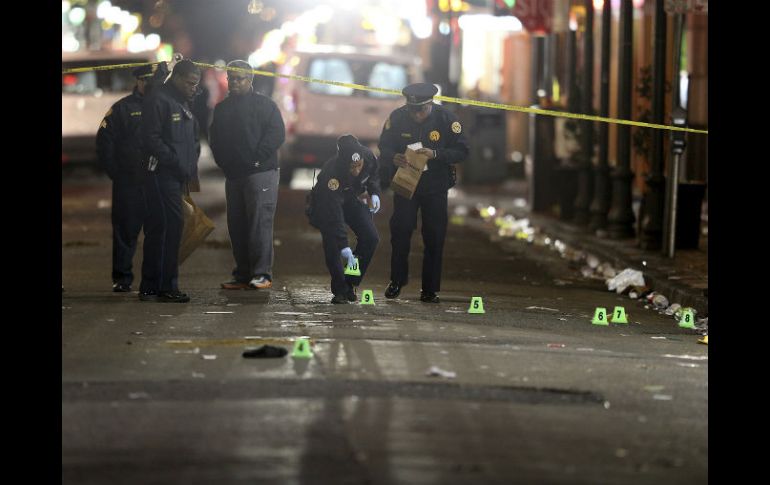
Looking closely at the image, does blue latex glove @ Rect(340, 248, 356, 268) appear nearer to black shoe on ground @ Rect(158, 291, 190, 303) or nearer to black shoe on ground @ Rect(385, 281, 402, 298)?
black shoe on ground @ Rect(385, 281, 402, 298)

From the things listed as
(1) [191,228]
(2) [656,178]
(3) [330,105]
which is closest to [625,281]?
(2) [656,178]

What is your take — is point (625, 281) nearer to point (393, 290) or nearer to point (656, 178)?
point (393, 290)

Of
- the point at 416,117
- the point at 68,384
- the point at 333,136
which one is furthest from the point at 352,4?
the point at 68,384

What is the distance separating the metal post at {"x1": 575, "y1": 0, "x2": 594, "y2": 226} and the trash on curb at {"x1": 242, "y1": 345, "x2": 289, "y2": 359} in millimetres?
12600

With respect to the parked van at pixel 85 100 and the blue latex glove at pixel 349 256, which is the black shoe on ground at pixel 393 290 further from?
the parked van at pixel 85 100

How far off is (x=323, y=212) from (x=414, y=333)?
233 cm

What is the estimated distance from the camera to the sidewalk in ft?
49.0

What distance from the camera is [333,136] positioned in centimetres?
2955

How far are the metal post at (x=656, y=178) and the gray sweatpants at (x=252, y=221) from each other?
17.3ft

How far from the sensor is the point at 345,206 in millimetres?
13898

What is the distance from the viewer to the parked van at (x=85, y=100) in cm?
3210

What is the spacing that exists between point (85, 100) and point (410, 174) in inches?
771

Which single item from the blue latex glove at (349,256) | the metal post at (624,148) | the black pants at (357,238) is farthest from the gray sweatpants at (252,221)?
the metal post at (624,148)
